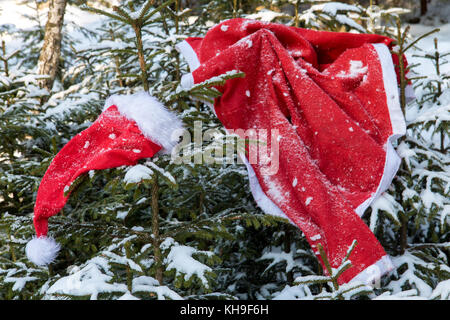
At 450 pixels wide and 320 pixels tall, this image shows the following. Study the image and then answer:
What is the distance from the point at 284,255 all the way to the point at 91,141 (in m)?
1.57

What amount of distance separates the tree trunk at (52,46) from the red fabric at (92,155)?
206 centimetres

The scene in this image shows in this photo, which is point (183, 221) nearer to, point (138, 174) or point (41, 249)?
point (41, 249)

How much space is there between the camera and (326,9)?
324 centimetres

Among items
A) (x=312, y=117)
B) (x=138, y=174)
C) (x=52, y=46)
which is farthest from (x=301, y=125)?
(x=52, y=46)

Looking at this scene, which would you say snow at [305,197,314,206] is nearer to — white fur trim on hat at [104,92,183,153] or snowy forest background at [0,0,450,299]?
snowy forest background at [0,0,450,299]

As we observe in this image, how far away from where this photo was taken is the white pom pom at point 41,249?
74.1 inches

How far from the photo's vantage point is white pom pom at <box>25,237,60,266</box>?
1882 millimetres

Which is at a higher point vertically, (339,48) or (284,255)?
(339,48)

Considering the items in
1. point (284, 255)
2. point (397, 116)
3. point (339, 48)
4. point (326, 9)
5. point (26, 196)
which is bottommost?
point (284, 255)
